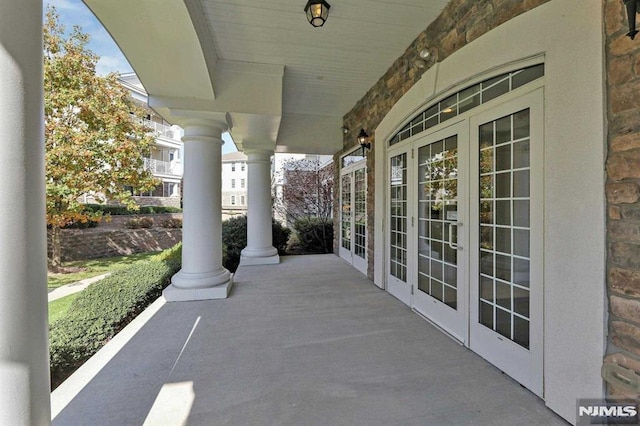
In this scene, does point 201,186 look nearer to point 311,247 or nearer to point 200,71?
point 200,71

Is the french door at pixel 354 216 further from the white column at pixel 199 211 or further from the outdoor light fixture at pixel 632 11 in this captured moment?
the outdoor light fixture at pixel 632 11

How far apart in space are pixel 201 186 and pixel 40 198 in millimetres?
3449

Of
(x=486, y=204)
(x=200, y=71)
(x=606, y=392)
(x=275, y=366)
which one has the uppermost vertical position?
(x=200, y=71)

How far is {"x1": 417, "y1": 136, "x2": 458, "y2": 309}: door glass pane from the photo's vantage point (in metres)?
3.47

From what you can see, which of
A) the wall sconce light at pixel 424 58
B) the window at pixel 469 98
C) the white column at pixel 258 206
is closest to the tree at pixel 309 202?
the white column at pixel 258 206

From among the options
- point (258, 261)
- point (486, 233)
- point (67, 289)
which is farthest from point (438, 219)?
point (67, 289)

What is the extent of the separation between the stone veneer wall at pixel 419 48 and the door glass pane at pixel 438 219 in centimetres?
103

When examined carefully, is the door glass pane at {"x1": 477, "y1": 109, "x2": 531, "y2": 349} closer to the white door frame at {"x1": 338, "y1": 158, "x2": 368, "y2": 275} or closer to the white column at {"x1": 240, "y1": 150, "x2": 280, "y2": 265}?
the white door frame at {"x1": 338, "y1": 158, "x2": 368, "y2": 275}

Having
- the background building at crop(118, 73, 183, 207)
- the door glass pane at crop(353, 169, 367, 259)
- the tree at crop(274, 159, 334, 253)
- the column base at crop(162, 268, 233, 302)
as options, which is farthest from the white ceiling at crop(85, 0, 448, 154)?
the background building at crop(118, 73, 183, 207)

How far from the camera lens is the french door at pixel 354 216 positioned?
6582 millimetres

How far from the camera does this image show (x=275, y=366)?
9.05ft

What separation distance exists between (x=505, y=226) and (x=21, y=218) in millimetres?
3258

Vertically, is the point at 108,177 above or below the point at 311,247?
above

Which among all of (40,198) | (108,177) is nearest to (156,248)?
(108,177)
